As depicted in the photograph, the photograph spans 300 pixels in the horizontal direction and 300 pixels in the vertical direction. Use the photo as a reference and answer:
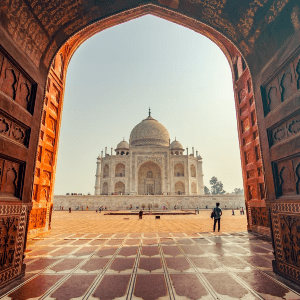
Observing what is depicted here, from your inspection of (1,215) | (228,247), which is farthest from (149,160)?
(1,215)

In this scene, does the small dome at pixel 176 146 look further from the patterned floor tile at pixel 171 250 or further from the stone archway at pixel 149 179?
the patterned floor tile at pixel 171 250

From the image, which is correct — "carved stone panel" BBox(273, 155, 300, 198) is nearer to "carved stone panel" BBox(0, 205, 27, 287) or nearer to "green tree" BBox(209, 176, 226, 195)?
"carved stone panel" BBox(0, 205, 27, 287)

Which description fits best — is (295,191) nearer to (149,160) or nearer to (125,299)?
(125,299)

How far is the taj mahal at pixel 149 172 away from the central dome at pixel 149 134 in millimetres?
284

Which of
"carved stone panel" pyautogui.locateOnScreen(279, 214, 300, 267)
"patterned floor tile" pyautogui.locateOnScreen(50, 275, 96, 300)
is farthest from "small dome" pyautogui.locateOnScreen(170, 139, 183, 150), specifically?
"patterned floor tile" pyautogui.locateOnScreen(50, 275, 96, 300)

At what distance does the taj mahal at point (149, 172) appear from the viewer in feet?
111

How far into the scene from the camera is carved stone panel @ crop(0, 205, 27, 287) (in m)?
2.73

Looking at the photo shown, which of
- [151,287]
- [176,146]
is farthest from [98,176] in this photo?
[151,287]

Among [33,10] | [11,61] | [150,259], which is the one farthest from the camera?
[150,259]

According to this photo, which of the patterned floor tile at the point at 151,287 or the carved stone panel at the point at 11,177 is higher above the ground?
the carved stone panel at the point at 11,177

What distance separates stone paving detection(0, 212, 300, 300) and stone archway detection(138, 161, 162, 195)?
30932 millimetres

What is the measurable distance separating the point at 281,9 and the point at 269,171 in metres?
2.47

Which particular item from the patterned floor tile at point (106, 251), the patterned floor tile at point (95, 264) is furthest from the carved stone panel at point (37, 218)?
the patterned floor tile at point (95, 264)

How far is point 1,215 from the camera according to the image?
8.96 ft
